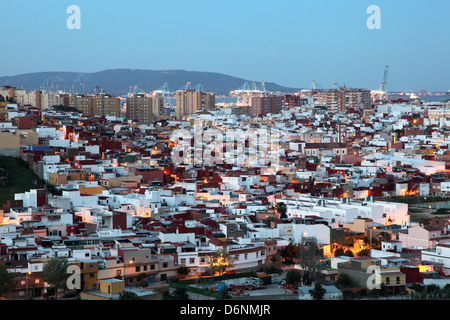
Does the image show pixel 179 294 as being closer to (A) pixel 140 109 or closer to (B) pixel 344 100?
(A) pixel 140 109

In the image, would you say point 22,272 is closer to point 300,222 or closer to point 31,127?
point 300,222

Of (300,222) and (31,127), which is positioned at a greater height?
(31,127)

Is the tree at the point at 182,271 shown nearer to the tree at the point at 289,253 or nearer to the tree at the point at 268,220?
the tree at the point at 289,253

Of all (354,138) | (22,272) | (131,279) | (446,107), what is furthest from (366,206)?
(446,107)

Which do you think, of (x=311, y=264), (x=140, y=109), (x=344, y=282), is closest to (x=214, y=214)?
(x=311, y=264)

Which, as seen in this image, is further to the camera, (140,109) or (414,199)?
(140,109)

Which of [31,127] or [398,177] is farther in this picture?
[31,127]
